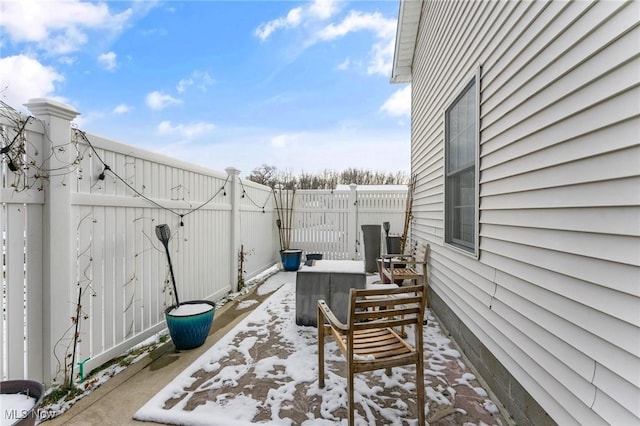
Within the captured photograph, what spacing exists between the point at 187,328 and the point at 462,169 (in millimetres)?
3051

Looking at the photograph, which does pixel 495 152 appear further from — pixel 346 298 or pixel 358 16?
pixel 358 16

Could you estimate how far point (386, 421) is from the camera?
1.87m

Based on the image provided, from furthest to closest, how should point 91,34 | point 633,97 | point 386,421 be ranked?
1. point 91,34
2. point 386,421
3. point 633,97

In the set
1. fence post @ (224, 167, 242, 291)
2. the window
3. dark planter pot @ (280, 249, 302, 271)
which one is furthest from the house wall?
dark planter pot @ (280, 249, 302, 271)

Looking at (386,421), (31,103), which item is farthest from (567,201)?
(31,103)

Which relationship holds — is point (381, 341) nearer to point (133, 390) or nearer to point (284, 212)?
point (133, 390)

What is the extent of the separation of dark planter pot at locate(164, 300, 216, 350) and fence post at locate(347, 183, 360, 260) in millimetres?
4852

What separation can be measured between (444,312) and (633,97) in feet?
9.51

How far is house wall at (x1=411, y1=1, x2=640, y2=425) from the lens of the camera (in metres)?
1.10

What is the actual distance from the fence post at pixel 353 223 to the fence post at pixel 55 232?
229 inches

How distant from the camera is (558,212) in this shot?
1478mm

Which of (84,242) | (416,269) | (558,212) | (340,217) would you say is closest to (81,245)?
(84,242)

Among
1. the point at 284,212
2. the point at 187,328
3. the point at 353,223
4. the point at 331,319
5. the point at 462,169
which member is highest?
the point at 462,169

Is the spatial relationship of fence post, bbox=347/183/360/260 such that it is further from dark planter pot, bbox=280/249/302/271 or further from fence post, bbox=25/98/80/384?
fence post, bbox=25/98/80/384
